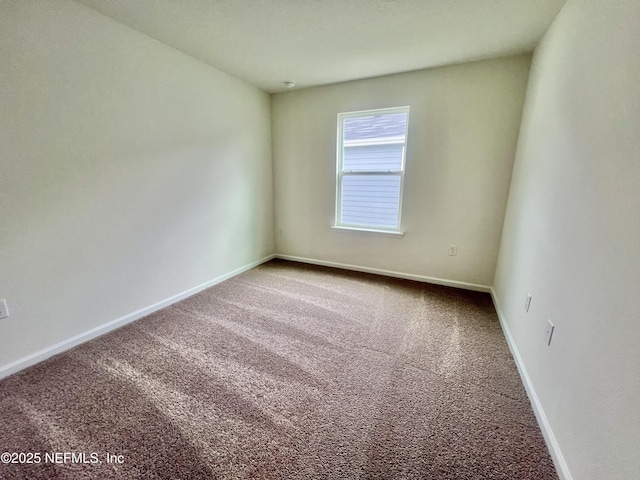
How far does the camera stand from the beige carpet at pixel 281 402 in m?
1.16

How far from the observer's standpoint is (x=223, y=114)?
296 cm

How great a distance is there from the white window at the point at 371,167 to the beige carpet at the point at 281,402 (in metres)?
1.40

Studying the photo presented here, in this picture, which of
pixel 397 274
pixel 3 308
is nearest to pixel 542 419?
pixel 397 274

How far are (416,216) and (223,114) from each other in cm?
252

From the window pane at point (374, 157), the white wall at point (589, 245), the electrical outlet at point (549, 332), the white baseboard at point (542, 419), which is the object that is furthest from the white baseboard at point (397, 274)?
the electrical outlet at point (549, 332)

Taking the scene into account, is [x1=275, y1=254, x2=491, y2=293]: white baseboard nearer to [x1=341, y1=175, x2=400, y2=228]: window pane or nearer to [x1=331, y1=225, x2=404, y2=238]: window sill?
[x1=331, y1=225, x2=404, y2=238]: window sill

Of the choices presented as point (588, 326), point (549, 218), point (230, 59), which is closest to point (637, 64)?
point (549, 218)

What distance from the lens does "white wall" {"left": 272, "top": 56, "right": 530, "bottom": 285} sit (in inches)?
103

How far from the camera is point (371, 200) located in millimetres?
3402

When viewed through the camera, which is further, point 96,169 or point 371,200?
point 371,200

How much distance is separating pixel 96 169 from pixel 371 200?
275 cm

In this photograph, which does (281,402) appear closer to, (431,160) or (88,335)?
(88,335)

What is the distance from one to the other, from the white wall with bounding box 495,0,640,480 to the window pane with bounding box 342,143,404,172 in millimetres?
1446

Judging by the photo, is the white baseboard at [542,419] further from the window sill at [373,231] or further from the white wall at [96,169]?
the white wall at [96,169]
